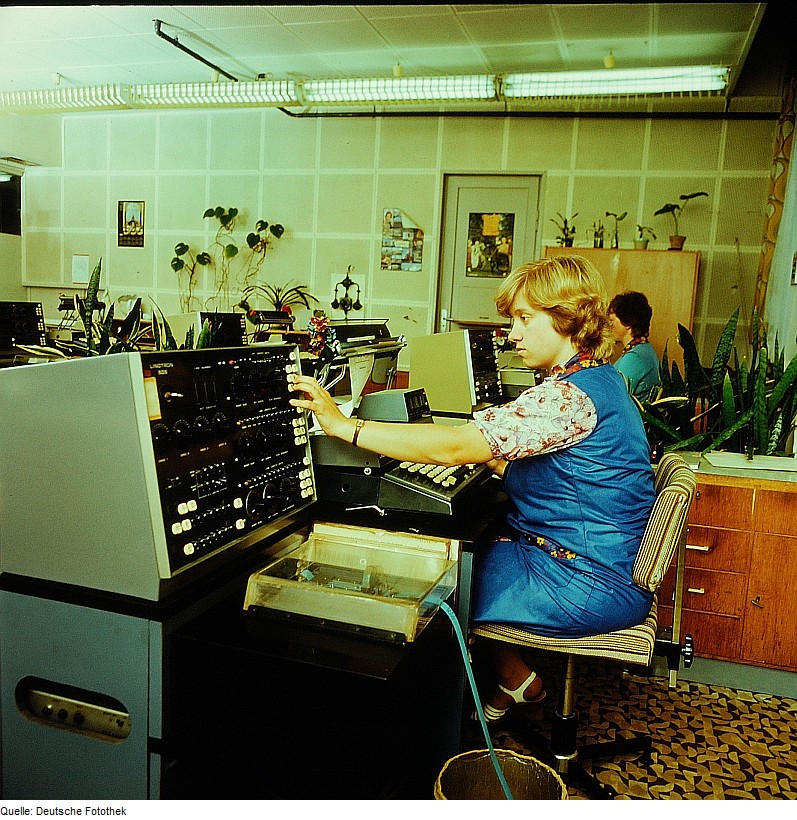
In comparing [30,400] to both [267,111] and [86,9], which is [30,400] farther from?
[267,111]

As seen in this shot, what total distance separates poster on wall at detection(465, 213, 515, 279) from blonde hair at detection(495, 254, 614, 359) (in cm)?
465

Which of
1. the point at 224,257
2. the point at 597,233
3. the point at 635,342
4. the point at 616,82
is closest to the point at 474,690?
the point at 635,342

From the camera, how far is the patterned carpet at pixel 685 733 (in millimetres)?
2020

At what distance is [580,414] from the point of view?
169 centimetres

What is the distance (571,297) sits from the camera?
1759mm

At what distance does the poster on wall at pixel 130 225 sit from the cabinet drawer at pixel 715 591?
A: 20.3 ft

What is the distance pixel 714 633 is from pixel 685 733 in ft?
1.46

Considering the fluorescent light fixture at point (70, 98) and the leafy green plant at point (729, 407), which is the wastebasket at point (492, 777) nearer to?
the leafy green plant at point (729, 407)

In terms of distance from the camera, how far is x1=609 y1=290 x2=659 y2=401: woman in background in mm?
3924

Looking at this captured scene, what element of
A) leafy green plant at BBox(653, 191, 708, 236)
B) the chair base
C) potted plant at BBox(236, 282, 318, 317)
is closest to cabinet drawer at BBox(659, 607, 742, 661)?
the chair base

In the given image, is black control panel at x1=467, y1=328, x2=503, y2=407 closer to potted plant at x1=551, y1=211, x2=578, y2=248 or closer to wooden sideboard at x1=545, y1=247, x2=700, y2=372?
wooden sideboard at x1=545, y1=247, x2=700, y2=372
